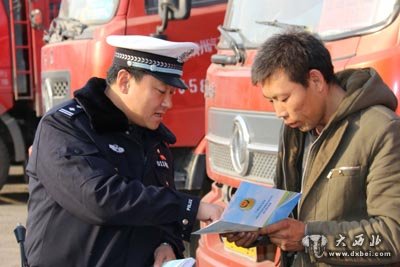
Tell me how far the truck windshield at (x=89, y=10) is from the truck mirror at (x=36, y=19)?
4.55 feet

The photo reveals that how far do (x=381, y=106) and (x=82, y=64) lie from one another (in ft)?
14.3

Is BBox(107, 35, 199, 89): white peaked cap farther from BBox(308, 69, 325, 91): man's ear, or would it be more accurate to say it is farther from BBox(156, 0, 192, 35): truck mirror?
BBox(156, 0, 192, 35): truck mirror

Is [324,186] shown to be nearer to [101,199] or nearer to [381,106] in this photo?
[381,106]

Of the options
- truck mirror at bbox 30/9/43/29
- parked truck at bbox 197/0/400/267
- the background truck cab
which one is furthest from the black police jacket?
truck mirror at bbox 30/9/43/29

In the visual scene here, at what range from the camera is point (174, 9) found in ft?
17.7

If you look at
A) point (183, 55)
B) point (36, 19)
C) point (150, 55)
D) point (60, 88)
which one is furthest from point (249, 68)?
point (36, 19)

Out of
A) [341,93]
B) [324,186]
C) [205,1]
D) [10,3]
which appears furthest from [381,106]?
[10,3]

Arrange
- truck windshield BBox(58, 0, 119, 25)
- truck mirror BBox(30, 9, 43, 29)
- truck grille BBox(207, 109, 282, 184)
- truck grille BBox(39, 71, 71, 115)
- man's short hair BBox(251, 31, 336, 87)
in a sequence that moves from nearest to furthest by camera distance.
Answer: man's short hair BBox(251, 31, 336, 87) → truck grille BBox(207, 109, 282, 184) → truck windshield BBox(58, 0, 119, 25) → truck grille BBox(39, 71, 71, 115) → truck mirror BBox(30, 9, 43, 29)

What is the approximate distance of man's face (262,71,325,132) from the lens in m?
2.22

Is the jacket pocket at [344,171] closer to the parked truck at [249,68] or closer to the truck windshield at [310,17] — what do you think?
the parked truck at [249,68]

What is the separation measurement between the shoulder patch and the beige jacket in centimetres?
A: 76

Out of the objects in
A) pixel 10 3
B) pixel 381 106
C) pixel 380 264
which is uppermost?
pixel 381 106

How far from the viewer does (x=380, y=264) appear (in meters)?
2.18

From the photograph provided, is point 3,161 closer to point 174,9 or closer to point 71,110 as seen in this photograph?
point 174,9
